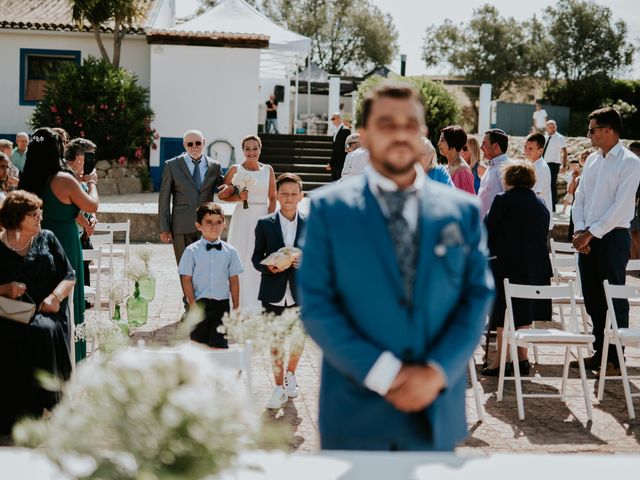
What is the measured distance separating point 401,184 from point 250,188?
19.8ft

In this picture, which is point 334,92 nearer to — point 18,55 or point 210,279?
point 18,55

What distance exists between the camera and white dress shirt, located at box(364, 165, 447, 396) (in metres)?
2.59

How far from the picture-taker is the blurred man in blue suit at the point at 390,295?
263 centimetres

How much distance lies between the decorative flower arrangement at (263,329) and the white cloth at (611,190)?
11.9 feet

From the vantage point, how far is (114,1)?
21.8 m

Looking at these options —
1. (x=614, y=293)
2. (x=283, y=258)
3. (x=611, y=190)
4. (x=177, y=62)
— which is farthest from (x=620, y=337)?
(x=177, y=62)

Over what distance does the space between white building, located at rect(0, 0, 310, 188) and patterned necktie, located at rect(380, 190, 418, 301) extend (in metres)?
19.7

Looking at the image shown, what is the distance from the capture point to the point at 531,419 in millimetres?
6352

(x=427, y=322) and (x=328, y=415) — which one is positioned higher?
(x=427, y=322)

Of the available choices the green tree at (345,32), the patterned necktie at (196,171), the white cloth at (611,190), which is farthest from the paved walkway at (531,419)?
the green tree at (345,32)

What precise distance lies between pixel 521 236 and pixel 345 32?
50423 mm

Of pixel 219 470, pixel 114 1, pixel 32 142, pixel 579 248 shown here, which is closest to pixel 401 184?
pixel 219 470

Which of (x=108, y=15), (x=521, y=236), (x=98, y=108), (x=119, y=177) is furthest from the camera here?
(x=108, y=15)

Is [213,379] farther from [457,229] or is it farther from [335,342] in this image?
[457,229]
